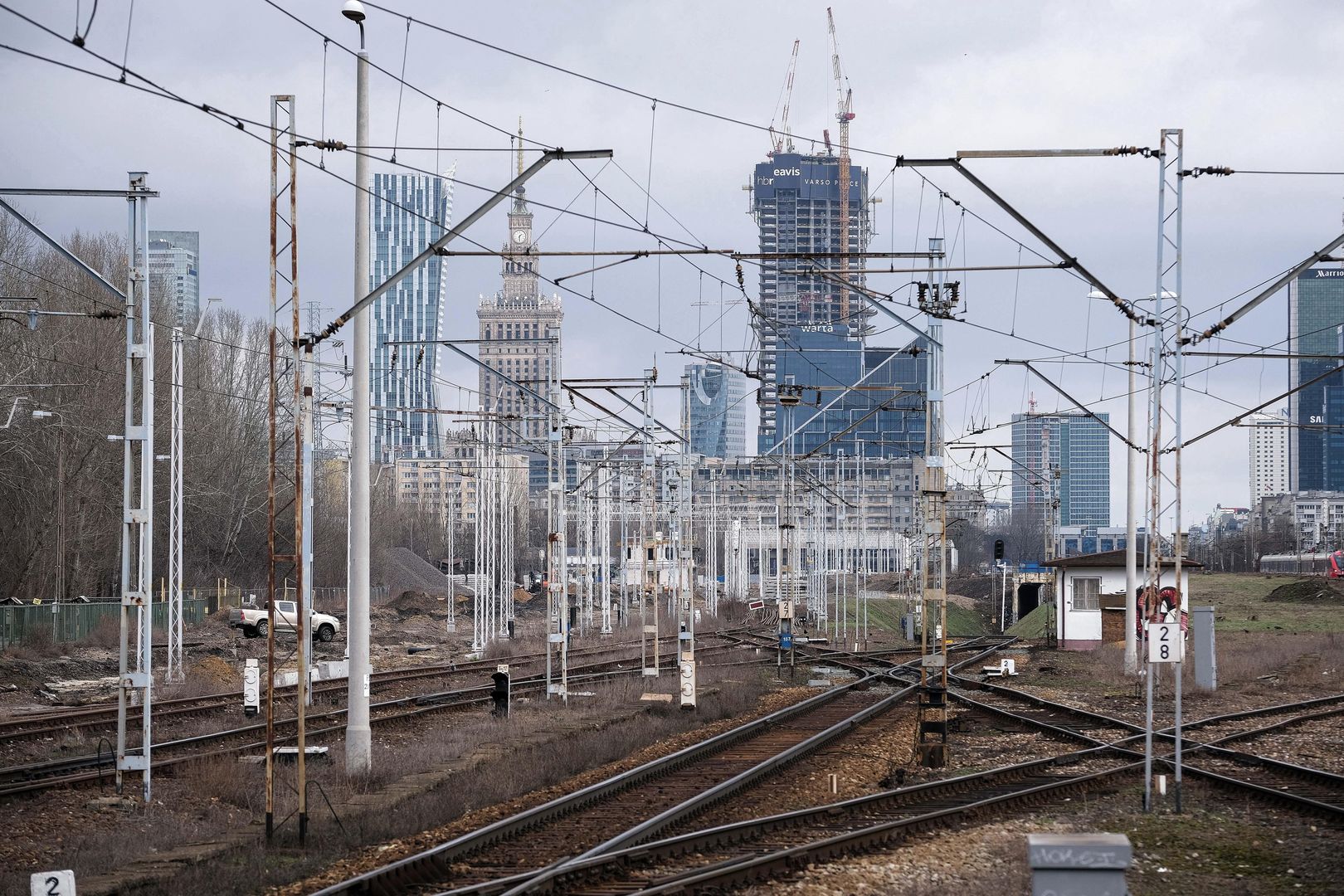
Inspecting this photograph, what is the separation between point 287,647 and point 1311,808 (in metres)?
41.2

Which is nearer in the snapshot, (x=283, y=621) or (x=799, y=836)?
(x=799, y=836)

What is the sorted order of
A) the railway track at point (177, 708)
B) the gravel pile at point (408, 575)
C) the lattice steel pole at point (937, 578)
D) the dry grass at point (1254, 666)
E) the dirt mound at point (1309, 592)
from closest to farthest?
the lattice steel pole at point (937, 578), the railway track at point (177, 708), the dry grass at point (1254, 666), the dirt mound at point (1309, 592), the gravel pile at point (408, 575)

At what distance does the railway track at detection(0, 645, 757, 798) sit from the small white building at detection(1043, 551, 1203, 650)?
→ 66.1 ft

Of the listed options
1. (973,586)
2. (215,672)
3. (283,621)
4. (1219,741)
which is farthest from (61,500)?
(973,586)

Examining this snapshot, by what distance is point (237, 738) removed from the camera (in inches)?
1006

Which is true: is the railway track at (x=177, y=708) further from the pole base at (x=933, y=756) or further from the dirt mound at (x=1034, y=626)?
the dirt mound at (x=1034, y=626)

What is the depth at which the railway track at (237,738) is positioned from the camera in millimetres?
20250

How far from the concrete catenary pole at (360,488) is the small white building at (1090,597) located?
34456 mm

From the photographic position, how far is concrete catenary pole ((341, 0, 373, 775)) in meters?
20.6

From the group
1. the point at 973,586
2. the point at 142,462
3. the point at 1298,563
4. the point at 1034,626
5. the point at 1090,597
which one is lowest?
the point at 973,586

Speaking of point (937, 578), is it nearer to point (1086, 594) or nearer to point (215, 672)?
point (215, 672)

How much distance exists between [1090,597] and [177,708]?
33.2m

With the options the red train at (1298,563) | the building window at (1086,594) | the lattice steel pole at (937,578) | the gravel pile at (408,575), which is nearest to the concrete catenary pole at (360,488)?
the lattice steel pole at (937,578)

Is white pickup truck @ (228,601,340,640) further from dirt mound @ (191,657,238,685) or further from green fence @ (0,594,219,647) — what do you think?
dirt mound @ (191,657,238,685)
